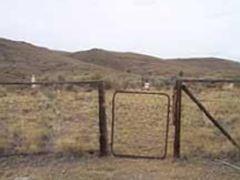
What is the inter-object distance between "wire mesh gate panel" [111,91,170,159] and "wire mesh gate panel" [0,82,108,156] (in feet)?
1.65

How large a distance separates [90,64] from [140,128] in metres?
64.4

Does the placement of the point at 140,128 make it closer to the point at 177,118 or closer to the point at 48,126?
the point at 48,126

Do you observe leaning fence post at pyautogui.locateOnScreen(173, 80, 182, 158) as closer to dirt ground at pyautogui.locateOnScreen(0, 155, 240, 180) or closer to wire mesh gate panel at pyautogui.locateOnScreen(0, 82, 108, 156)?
dirt ground at pyautogui.locateOnScreen(0, 155, 240, 180)

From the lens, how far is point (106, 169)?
33.4 ft

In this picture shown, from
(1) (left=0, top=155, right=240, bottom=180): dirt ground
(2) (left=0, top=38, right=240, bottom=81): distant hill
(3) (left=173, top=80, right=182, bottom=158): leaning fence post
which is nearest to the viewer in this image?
(1) (left=0, top=155, right=240, bottom=180): dirt ground

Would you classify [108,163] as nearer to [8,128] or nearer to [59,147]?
[59,147]

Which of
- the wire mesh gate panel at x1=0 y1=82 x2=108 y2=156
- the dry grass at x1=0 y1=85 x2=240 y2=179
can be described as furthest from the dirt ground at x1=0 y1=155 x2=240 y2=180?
the wire mesh gate panel at x1=0 y1=82 x2=108 y2=156

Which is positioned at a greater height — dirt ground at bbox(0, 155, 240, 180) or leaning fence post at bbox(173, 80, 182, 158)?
leaning fence post at bbox(173, 80, 182, 158)

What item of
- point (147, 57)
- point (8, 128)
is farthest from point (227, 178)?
point (147, 57)

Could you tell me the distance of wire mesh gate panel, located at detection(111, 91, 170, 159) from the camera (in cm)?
1146

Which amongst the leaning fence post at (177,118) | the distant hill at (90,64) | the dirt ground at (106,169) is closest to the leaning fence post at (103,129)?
the dirt ground at (106,169)

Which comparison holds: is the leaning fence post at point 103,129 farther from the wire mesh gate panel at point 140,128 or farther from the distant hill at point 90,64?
the distant hill at point 90,64

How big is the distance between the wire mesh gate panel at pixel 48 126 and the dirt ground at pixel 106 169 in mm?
448

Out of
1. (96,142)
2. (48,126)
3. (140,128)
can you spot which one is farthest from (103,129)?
(140,128)
